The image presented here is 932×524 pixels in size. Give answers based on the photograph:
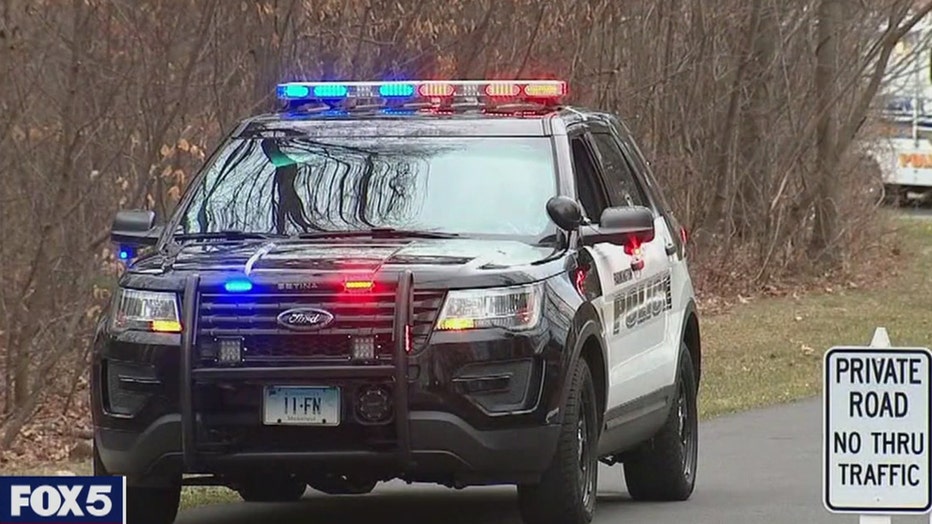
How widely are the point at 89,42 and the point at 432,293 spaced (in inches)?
298

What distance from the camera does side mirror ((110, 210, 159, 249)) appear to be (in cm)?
900

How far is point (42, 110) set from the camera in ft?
48.6

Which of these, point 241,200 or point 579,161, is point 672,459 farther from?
point 241,200

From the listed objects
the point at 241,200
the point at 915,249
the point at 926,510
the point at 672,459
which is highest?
the point at 241,200

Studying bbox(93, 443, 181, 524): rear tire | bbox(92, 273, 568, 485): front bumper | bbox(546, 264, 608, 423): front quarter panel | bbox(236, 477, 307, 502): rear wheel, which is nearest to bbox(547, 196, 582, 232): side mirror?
bbox(546, 264, 608, 423): front quarter panel

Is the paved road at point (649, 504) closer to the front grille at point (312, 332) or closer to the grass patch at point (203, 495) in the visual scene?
the grass patch at point (203, 495)

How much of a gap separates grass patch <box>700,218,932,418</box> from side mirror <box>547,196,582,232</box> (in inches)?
253

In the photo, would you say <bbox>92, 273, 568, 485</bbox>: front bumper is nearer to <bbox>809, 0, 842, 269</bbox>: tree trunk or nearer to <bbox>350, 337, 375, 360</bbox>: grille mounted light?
<bbox>350, 337, 375, 360</bbox>: grille mounted light

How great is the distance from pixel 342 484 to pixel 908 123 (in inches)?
1389

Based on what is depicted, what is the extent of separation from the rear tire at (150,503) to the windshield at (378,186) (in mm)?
1133

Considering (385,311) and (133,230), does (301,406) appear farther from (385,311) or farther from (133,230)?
(133,230)

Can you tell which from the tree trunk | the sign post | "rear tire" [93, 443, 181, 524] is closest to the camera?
the sign post

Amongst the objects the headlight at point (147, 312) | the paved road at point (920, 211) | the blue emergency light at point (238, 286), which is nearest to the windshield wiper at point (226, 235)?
the headlight at point (147, 312)

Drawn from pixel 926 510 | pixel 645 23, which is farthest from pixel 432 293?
pixel 645 23
